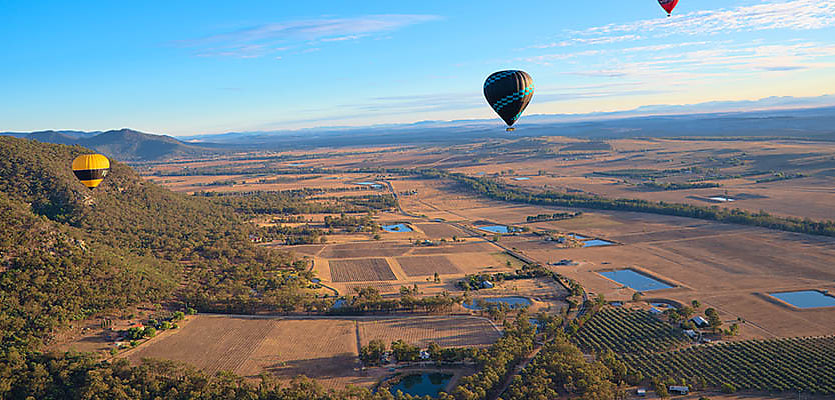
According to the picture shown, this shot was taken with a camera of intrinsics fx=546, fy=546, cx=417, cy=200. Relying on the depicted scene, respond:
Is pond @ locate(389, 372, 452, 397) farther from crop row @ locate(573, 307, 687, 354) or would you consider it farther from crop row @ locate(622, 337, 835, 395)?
crop row @ locate(622, 337, 835, 395)

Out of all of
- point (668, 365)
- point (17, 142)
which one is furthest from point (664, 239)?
point (17, 142)

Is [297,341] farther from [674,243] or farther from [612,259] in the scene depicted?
[674,243]

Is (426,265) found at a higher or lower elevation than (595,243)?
lower

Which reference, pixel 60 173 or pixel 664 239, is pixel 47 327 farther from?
pixel 664 239

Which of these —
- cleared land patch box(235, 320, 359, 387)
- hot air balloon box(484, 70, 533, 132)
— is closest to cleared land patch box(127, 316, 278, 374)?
cleared land patch box(235, 320, 359, 387)

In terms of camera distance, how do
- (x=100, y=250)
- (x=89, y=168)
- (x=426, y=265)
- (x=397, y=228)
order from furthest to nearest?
1. (x=397, y=228)
2. (x=426, y=265)
3. (x=100, y=250)
4. (x=89, y=168)

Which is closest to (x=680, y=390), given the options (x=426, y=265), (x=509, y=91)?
(x=509, y=91)

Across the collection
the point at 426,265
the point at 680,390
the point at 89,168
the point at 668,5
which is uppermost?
the point at 668,5
